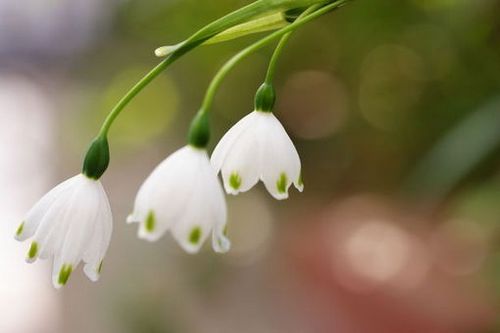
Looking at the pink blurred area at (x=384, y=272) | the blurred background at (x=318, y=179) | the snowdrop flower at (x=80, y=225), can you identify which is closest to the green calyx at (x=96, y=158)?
the snowdrop flower at (x=80, y=225)

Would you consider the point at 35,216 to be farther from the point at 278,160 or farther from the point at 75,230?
the point at 278,160

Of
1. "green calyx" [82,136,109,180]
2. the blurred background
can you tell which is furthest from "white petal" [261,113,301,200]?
the blurred background

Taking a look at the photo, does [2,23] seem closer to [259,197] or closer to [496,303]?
[259,197]

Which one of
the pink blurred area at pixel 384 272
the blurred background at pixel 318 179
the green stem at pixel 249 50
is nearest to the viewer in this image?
the green stem at pixel 249 50

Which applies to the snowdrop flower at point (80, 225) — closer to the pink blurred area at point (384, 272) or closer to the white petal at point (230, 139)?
the white petal at point (230, 139)

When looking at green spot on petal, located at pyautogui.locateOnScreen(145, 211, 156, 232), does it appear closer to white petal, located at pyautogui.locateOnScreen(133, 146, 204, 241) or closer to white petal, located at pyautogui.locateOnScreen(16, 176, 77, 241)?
white petal, located at pyautogui.locateOnScreen(133, 146, 204, 241)

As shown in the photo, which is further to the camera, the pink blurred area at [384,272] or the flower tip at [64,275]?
the pink blurred area at [384,272]

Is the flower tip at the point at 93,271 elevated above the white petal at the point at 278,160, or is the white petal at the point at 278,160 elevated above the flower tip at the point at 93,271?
the white petal at the point at 278,160

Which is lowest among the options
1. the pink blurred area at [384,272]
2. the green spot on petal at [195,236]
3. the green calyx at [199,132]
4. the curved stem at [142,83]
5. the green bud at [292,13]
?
the pink blurred area at [384,272]

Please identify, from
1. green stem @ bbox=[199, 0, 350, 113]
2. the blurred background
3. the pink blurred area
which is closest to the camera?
green stem @ bbox=[199, 0, 350, 113]
